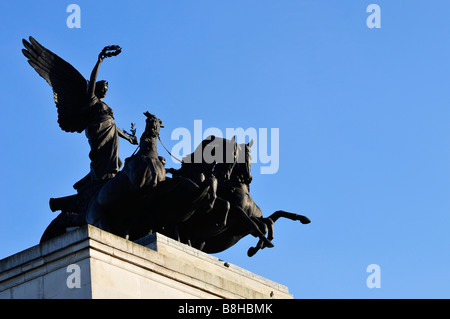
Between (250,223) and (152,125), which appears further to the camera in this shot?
(250,223)

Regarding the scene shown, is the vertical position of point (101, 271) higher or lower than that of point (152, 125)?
lower

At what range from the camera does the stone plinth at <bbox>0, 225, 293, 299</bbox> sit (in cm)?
1752

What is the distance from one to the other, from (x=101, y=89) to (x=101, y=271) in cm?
603

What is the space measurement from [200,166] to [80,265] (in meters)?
3.98

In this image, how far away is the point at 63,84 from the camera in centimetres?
2306

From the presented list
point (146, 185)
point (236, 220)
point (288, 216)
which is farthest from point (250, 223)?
point (146, 185)

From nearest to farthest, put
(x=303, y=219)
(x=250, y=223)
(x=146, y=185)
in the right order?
(x=146, y=185)
(x=250, y=223)
(x=303, y=219)

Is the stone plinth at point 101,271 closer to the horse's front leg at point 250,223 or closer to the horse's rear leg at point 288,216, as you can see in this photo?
the horse's front leg at point 250,223

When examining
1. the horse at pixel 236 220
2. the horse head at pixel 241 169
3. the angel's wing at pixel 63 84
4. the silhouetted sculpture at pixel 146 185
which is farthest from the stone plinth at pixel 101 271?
the angel's wing at pixel 63 84

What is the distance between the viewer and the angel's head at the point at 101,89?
2292 cm
